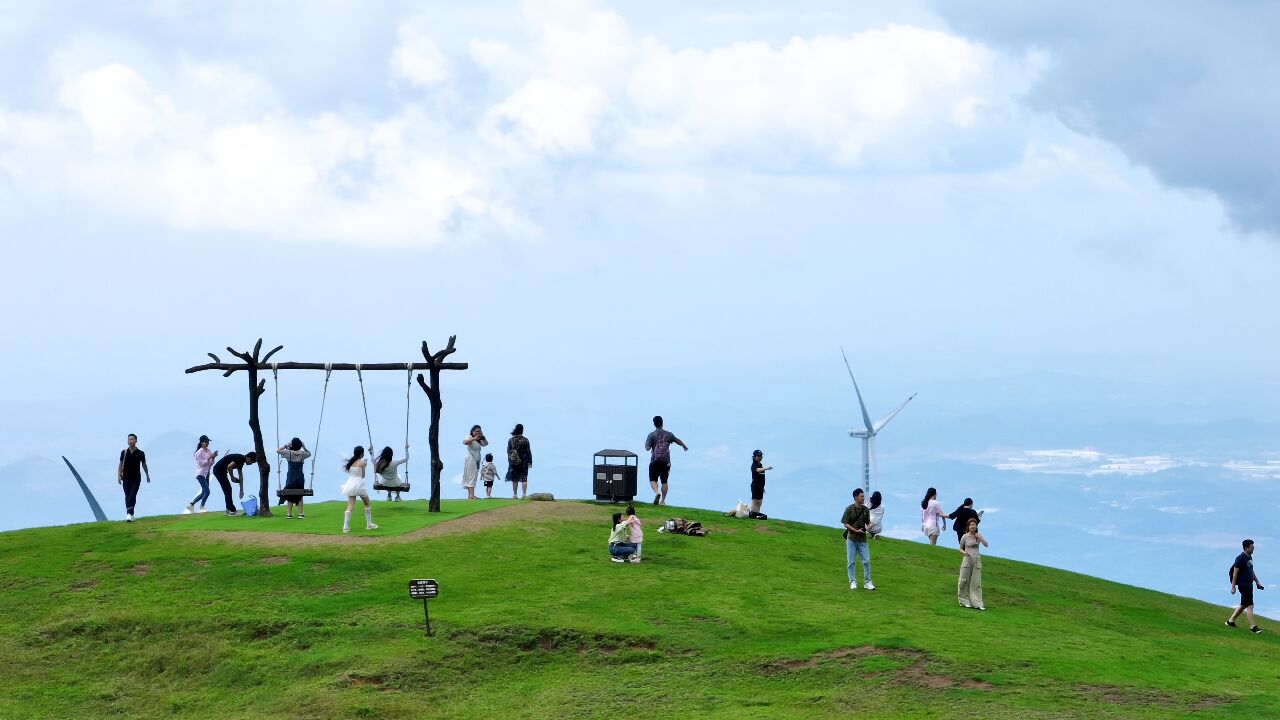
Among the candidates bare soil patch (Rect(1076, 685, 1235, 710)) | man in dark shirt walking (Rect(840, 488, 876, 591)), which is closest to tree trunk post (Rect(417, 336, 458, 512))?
man in dark shirt walking (Rect(840, 488, 876, 591))

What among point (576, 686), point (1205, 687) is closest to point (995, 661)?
point (1205, 687)

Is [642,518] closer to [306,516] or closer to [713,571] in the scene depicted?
[713,571]

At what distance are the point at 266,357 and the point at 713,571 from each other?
66.3 ft

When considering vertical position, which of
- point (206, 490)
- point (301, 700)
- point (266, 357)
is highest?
point (266, 357)

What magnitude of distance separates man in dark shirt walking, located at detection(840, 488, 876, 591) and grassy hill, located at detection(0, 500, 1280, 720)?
673 mm

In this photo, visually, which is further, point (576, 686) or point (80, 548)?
point (80, 548)

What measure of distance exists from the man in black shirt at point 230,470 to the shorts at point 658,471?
14.7m

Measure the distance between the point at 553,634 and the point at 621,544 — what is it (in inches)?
287

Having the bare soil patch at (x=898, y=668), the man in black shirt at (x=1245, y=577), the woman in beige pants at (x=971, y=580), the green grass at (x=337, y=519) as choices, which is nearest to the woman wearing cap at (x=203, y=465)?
the green grass at (x=337, y=519)

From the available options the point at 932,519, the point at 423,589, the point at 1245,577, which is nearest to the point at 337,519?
the point at 423,589

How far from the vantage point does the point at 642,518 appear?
4694 cm

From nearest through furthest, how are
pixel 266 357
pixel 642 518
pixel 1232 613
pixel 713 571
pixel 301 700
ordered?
pixel 301 700 → pixel 713 571 → pixel 1232 613 → pixel 642 518 → pixel 266 357

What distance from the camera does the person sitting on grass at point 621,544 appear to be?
40.1m

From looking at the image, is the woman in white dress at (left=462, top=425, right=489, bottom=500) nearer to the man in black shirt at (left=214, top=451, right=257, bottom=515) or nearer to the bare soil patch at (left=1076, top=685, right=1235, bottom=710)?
the man in black shirt at (left=214, top=451, right=257, bottom=515)
